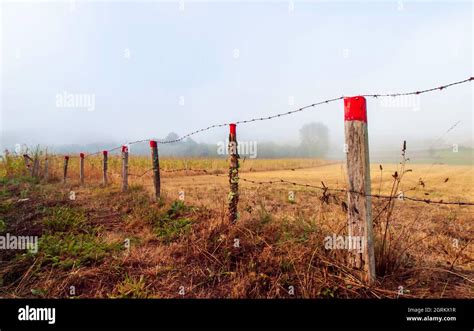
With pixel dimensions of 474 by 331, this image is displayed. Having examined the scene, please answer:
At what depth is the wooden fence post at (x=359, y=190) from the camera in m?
2.69

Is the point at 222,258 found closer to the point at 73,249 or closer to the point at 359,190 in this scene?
the point at 359,190

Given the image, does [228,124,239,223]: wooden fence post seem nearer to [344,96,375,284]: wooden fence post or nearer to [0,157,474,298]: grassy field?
[0,157,474,298]: grassy field

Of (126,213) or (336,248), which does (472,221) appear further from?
(126,213)

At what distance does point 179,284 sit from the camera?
3016 millimetres

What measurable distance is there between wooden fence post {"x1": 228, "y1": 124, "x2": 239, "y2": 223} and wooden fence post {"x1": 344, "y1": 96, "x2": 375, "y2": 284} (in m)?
1.84

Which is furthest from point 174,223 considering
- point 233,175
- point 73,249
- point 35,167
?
point 35,167

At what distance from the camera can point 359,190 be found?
272cm

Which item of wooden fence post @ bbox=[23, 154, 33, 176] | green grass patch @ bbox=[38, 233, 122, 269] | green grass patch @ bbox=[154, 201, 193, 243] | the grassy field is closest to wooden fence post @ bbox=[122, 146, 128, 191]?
the grassy field

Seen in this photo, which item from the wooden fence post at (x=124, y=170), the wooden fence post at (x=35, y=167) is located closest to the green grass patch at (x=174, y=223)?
the wooden fence post at (x=124, y=170)
